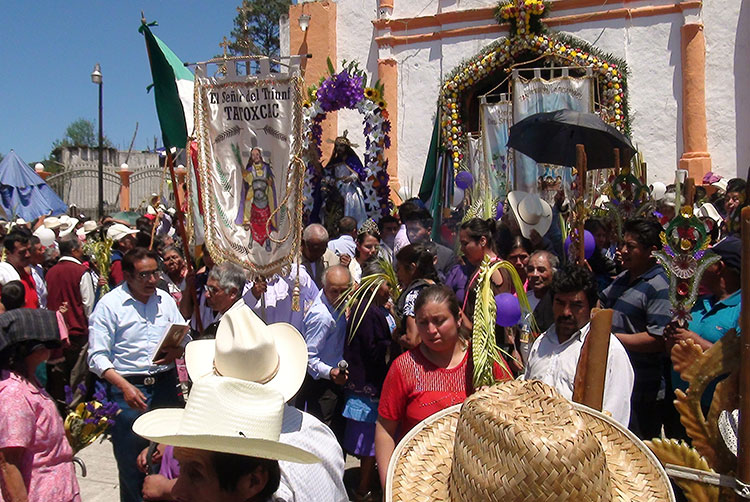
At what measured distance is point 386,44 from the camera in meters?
15.8

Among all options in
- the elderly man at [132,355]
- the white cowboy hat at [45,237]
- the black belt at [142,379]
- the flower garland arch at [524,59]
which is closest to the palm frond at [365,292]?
the elderly man at [132,355]

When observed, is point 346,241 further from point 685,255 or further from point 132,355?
point 685,255

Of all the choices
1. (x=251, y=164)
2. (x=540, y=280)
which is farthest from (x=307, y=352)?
(x=251, y=164)

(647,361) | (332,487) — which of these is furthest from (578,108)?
(332,487)

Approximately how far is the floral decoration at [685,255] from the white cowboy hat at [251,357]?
160 cm

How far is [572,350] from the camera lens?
3.07 metres

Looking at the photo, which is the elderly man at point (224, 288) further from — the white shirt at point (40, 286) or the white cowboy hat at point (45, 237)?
the white cowboy hat at point (45, 237)

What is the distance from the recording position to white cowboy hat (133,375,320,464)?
1.73 m

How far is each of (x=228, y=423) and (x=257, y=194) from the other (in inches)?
137

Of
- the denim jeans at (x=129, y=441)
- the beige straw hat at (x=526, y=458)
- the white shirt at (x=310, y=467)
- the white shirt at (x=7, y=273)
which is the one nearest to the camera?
the beige straw hat at (x=526, y=458)

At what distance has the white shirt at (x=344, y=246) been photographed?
700 centimetres

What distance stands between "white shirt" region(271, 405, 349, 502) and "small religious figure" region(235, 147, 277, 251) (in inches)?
113

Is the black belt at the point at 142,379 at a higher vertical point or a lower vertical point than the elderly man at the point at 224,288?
lower

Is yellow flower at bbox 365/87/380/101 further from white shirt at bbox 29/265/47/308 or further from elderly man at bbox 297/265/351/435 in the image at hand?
elderly man at bbox 297/265/351/435
